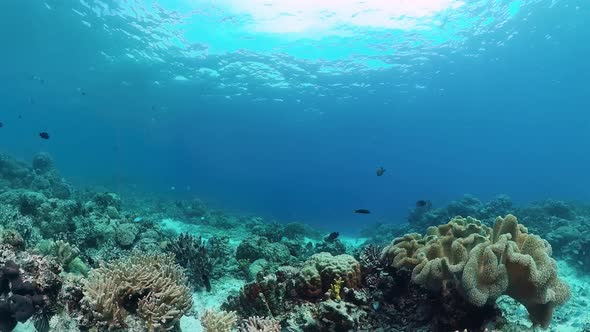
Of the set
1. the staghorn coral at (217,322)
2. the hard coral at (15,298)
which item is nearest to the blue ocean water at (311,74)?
the hard coral at (15,298)

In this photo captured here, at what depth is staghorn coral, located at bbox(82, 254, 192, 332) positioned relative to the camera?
181 inches

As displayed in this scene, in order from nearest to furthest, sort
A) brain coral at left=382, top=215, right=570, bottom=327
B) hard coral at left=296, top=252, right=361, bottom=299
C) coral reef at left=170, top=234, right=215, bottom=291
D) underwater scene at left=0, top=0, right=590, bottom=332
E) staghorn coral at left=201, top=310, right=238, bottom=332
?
brain coral at left=382, top=215, right=570, bottom=327, staghorn coral at left=201, top=310, right=238, bottom=332, underwater scene at left=0, top=0, right=590, bottom=332, hard coral at left=296, top=252, right=361, bottom=299, coral reef at left=170, top=234, right=215, bottom=291

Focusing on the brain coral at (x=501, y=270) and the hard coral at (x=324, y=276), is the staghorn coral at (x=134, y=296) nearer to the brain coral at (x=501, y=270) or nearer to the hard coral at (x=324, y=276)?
the hard coral at (x=324, y=276)

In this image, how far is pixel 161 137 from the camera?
10375 cm

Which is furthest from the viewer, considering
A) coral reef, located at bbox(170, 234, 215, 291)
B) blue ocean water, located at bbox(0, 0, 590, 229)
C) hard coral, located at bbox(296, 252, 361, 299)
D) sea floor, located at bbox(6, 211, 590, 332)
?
blue ocean water, located at bbox(0, 0, 590, 229)

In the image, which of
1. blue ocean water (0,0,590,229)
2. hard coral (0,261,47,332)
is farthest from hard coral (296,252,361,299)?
blue ocean water (0,0,590,229)

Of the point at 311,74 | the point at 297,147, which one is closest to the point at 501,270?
the point at 311,74

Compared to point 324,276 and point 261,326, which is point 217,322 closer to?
point 261,326

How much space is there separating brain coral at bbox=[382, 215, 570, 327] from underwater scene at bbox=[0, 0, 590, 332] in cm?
3

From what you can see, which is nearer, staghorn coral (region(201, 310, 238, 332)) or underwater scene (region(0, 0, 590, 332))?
staghorn coral (region(201, 310, 238, 332))

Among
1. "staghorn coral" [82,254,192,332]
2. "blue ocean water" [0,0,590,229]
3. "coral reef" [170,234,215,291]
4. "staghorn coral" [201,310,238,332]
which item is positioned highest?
"blue ocean water" [0,0,590,229]

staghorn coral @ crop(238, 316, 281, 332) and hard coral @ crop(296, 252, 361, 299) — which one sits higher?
hard coral @ crop(296, 252, 361, 299)

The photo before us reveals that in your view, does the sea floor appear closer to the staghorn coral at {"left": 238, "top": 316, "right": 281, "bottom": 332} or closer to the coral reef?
the coral reef

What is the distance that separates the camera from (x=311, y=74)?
4006 cm
